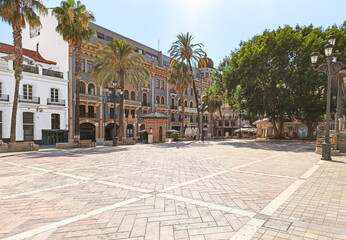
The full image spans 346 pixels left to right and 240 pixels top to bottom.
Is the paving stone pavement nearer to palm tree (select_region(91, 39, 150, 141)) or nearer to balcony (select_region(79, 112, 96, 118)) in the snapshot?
palm tree (select_region(91, 39, 150, 141))

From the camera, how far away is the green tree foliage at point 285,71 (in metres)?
22.7

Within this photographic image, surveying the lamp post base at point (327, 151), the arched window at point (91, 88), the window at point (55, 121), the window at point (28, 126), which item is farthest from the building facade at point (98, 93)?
the lamp post base at point (327, 151)

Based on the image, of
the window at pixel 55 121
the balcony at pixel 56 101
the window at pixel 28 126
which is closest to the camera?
the window at pixel 28 126

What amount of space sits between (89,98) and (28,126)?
8.42 m

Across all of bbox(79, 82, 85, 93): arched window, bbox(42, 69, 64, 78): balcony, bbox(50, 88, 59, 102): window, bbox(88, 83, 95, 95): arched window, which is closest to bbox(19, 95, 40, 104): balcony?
bbox(50, 88, 59, 102): window

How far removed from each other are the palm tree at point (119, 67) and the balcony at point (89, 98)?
6.19 metres

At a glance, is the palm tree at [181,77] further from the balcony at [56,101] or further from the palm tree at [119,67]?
the balcony at [56,101]

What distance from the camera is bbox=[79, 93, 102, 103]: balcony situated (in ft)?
100

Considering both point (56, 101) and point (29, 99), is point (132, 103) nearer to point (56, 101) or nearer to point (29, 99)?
point (56, 101)

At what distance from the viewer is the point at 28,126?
26.0m

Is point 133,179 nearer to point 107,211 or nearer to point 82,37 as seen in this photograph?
point 107,211

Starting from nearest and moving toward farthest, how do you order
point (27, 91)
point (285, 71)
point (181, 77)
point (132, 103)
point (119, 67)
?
point (119, 67) < point (285, 71) < point (27, 91) < point (181, 77) < point (132, 103)

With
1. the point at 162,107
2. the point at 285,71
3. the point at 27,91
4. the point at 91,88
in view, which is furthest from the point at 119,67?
the point at 162,107

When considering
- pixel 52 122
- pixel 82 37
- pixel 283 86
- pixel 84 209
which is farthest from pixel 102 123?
pixel 84 209
